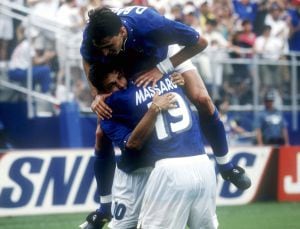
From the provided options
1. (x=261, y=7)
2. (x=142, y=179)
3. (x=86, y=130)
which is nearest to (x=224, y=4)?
(x=261, y=7)

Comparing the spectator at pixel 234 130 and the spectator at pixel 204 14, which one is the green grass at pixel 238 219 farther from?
the spectator at pixel 204 14

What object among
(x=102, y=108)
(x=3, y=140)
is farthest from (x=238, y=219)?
(x=102, y=108)

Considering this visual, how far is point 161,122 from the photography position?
23.2 ft

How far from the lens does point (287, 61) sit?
63.8 ft

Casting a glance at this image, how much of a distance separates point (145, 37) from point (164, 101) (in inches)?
31.3

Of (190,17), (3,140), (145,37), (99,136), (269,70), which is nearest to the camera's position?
Result: (145,37)

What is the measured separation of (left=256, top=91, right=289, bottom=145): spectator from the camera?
18.9 metres

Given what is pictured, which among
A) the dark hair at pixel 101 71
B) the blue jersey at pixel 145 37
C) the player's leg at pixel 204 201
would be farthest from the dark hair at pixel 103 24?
the player's leg at pixel 204 201

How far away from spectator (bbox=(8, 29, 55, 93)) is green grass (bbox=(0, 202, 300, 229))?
354 cm

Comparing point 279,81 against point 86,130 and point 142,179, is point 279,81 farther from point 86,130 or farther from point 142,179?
point 142,179

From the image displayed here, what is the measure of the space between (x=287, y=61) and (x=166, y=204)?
12783 millimetres

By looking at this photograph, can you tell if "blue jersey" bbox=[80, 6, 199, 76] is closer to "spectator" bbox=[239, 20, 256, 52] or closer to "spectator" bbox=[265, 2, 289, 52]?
"spectator" bbox=[239, 20, 256, 52]

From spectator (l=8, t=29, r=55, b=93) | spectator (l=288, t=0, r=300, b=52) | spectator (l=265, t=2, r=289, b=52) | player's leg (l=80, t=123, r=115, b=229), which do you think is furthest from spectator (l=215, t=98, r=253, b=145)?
player's leg (l=80, t=123, r=115, b=229)

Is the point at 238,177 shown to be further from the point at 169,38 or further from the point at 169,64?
the point at 169,38
